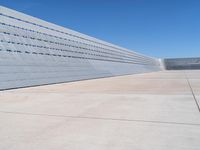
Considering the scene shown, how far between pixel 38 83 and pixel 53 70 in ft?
9.31

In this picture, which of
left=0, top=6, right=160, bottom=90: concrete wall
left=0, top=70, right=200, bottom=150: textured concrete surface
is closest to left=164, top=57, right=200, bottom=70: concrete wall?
left=0, top=6, right=160, bottom=90: concrete wall

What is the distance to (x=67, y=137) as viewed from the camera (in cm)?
302

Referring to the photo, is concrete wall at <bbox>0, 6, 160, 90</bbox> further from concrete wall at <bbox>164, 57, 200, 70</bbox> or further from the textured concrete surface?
concrete wall at <bbox>164, 57, 200, 70</bbox>

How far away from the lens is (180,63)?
8681cm

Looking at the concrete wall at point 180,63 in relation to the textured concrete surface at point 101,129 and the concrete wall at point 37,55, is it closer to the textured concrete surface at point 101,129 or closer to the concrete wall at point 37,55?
the concrete wall at point 37,55

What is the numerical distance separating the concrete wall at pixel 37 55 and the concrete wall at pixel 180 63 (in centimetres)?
7072

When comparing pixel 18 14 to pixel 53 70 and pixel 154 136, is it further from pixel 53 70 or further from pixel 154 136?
pixel 154 136

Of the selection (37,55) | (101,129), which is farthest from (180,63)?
(101,129)

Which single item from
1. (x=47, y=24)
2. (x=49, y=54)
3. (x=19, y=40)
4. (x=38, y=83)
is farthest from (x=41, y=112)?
(x=47, y=24)

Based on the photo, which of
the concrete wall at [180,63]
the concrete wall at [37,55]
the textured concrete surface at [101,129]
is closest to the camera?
the textured concrete surface at [101,129]

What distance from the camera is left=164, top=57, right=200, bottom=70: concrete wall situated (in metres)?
84.8

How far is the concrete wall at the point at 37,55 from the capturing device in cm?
1207

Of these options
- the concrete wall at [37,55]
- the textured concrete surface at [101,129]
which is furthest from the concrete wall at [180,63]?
the textured concrete surface at [101,129]

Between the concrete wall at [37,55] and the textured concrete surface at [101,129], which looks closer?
the textured concrete surface at [101,129]
